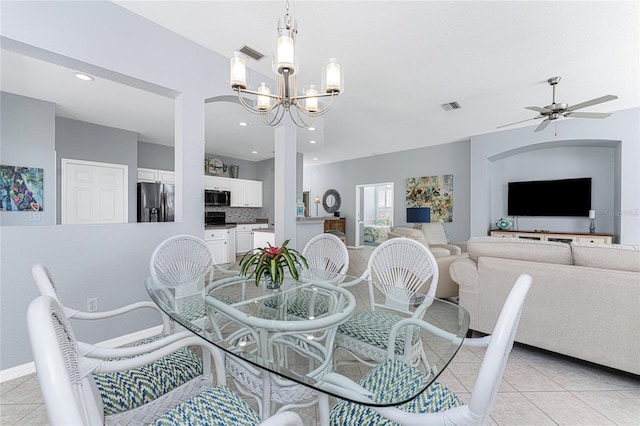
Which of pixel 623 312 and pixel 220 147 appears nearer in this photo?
pixel 623 312

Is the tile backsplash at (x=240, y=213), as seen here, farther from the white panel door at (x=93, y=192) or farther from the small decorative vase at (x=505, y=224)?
the small decorative vase at (x=505, y=224)

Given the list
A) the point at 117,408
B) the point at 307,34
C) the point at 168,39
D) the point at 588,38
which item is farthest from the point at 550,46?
the point at 117,408

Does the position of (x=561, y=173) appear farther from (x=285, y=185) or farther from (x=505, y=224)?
(x=285, y=185)

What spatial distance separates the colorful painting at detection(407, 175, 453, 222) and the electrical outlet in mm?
6450

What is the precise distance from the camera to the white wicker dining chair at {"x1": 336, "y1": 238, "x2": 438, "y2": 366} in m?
1.39

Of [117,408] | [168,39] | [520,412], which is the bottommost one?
[520,412]

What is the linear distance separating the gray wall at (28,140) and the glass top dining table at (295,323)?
2.97 metres

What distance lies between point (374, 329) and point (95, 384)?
1187mm

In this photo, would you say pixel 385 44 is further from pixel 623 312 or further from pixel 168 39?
pixel 623 312

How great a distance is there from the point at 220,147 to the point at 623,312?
617 centimetres

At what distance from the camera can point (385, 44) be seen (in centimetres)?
260

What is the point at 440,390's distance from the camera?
3.40ft

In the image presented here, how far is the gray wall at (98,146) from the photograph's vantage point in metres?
4.23

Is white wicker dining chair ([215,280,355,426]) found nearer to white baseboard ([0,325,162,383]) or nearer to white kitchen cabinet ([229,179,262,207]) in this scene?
white baseboard ([0,325,162,383])
